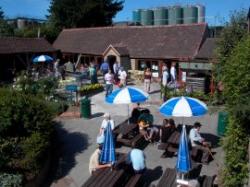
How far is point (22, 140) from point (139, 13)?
217ft

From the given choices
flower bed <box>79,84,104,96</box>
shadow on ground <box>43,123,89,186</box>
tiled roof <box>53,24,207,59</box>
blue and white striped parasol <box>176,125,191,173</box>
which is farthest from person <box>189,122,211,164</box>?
tiled roof <box>53,24,207,59</box>

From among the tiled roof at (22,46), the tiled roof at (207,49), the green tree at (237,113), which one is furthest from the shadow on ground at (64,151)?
the tiled roof at (22,46)

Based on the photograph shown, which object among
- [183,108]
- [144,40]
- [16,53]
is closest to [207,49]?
[144,40]

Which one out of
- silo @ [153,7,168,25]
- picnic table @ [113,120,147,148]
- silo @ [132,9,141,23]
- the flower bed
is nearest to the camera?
picnic table @ [113,120,147,148]

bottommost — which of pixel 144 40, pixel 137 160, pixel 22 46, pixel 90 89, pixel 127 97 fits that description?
pixel 137 160

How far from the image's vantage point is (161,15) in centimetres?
7231

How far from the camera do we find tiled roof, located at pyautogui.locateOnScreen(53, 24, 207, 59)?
27953 mm

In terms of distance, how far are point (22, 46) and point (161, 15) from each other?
145ft

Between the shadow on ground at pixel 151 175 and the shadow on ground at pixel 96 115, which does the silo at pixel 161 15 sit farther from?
the shadow on ground at pixel 151 175

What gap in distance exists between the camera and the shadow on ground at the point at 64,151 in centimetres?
1229

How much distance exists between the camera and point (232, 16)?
18.1 metres

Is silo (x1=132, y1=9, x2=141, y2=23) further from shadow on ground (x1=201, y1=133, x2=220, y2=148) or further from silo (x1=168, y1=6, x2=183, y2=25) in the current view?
shadow on ground (x1=201, y1=133, x2=220, y2=148)

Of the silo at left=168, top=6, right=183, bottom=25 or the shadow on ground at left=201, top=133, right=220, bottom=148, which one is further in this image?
the silo at left=168, top=6, right=183, bottom=25

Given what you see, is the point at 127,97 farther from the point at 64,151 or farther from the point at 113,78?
the point at 113,78
